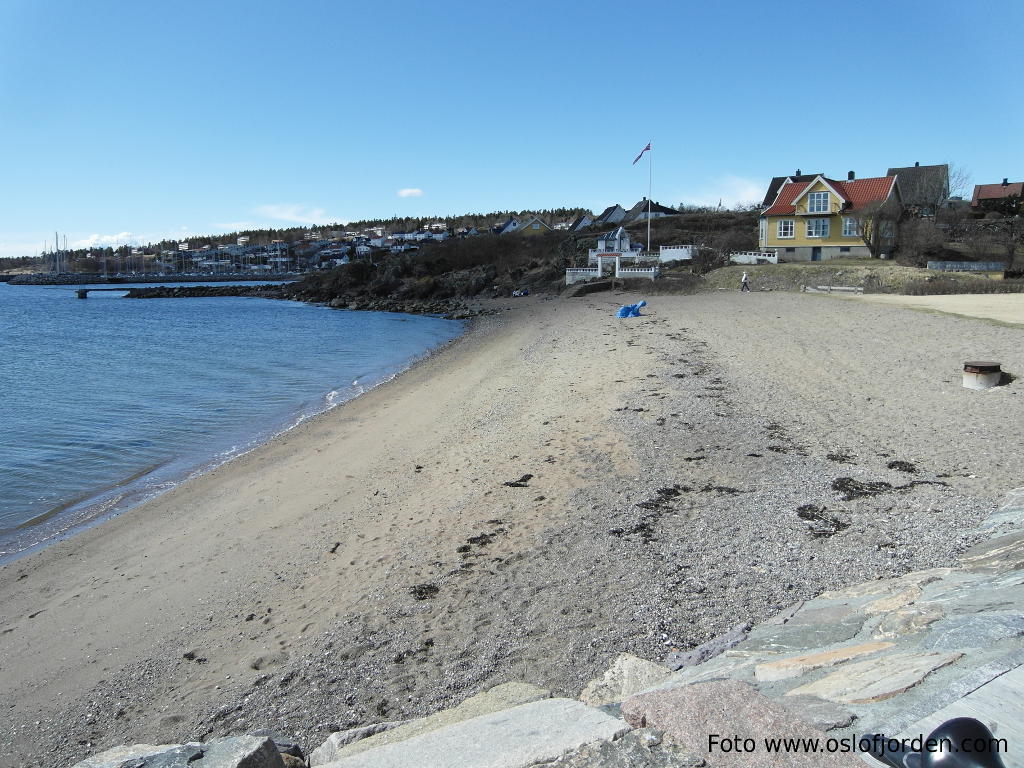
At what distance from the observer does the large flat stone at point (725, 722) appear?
260 cm

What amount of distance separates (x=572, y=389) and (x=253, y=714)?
1038 centimetres

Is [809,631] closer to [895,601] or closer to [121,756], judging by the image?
[895,601]

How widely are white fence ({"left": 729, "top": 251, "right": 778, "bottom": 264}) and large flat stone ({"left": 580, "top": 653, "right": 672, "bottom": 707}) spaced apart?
134 ft

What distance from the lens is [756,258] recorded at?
42344mm

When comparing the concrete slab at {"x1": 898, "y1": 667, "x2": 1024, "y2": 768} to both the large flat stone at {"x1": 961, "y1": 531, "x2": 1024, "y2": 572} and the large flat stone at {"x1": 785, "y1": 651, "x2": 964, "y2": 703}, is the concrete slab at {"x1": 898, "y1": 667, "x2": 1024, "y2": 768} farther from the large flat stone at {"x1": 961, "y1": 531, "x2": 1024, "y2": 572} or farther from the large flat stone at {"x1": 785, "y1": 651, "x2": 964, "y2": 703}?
the large flat stone at {"x1": 961, "y1": 531, "x2": 1024, "y2": 572}

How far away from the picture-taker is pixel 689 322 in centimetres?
2445

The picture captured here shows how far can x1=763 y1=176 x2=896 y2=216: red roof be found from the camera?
41188 mm

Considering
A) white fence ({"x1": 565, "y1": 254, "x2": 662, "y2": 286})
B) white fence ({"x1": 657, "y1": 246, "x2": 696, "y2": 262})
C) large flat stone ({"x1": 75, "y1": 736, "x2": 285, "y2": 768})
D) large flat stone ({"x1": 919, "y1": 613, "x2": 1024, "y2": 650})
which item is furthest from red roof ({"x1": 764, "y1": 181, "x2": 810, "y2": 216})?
large flat stone ({"x1": 75, "y1": 736, "x2": 285, "y2": 768})

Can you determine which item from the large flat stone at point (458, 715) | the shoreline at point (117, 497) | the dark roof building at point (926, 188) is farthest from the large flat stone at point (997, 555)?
the dark roof building at point (926, 188)

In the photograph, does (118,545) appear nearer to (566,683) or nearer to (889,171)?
(566,683)

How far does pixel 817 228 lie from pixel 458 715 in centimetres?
4464

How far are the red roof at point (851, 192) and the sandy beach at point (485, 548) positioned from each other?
31.7 metres

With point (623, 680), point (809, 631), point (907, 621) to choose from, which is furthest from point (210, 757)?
point (907, 621)

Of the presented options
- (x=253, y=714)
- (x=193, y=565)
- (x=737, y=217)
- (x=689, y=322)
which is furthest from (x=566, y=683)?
(x=737, y=217)
